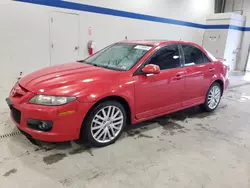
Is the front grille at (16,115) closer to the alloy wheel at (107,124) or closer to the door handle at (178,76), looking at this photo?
the alloy wheel at (107,124)

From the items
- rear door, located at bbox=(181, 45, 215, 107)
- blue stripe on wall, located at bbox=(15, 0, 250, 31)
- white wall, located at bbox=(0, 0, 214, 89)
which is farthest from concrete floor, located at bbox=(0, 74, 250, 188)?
blue stripe on wall, located at bbox=(15, 0, 250, 31)

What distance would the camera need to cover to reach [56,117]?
2.10 meters

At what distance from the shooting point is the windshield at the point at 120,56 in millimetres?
2750

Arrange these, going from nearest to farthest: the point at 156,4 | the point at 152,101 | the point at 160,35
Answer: the point at 152,101
the point at 156,4
the point at 160,35

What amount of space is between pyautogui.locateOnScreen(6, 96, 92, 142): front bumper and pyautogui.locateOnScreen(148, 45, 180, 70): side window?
3.81 feet

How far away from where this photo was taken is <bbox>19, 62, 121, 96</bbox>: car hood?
2.18 m

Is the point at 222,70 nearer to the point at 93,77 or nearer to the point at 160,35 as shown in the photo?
the point at 93,77

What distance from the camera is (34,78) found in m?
2.46

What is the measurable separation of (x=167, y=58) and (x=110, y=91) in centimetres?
110

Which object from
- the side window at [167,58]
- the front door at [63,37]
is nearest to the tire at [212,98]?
the side window at [167,58]

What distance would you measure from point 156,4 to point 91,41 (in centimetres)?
297

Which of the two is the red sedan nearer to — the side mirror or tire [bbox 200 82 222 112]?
the side mirror

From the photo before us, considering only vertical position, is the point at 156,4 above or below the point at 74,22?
above

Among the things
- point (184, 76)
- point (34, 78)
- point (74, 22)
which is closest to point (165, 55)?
point (184, 76)
